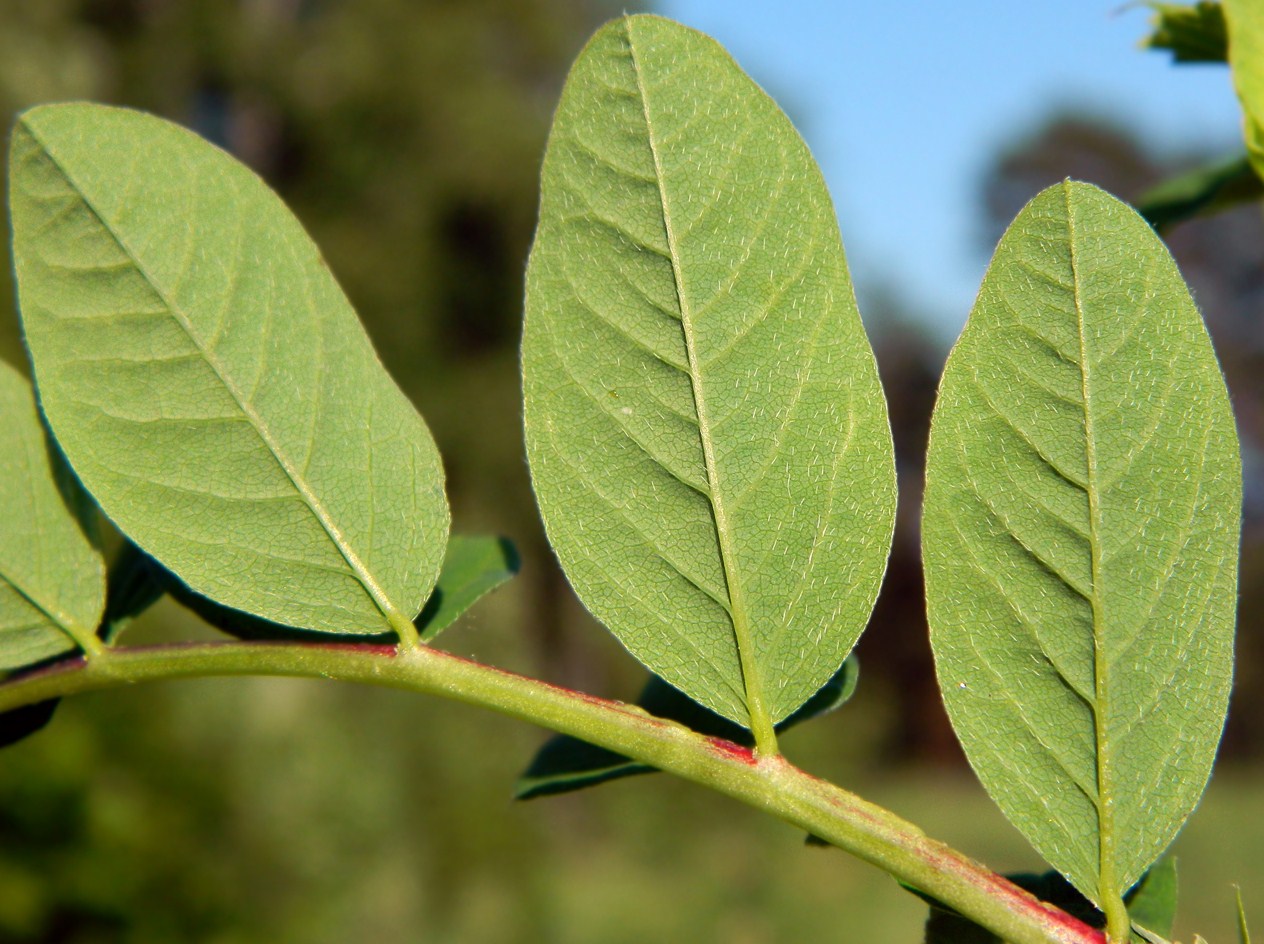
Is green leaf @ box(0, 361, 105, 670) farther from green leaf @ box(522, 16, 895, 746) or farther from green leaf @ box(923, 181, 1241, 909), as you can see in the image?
green leaf @ box(923, 181, 1241, 909)

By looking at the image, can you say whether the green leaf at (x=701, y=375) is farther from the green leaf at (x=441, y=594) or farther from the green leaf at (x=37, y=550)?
the green leaf at (x=37, y=550)

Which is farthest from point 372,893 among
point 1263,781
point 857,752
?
point 1263,781

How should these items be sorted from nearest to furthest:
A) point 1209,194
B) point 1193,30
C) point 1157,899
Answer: point 1157,899
point 1193,30
point 1209,194

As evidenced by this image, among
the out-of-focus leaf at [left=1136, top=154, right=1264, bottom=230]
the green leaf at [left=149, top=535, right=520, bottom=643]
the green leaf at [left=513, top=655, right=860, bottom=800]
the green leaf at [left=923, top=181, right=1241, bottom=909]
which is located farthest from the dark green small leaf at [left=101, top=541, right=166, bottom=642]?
the out-of-focus leaf at [left=1136, top=154, right=1264, bottom=230]

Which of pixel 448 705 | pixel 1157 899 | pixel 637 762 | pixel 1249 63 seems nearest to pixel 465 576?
pixel 637 762

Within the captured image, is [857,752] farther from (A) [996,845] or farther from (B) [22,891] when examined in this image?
(B) [22,891]

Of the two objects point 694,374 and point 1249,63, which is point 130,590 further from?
point 1249,63
